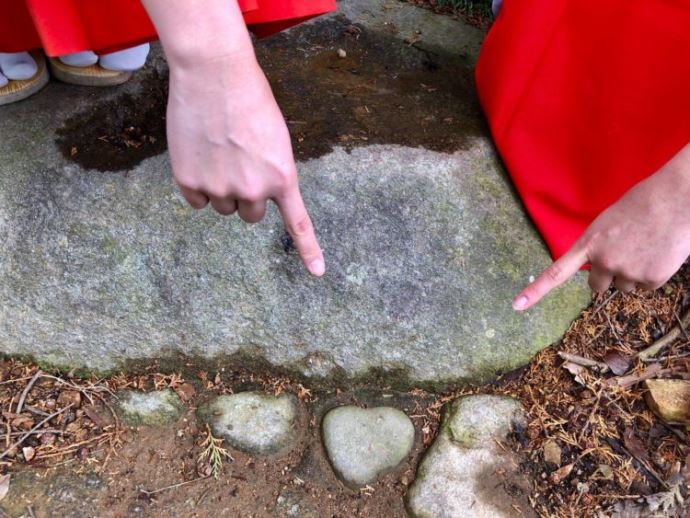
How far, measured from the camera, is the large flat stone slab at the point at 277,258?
5.31 feet

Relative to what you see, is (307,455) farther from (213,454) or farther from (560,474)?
(560,474)

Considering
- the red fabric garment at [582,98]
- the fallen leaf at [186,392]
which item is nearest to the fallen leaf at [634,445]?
the red fabric garment at [582,98]

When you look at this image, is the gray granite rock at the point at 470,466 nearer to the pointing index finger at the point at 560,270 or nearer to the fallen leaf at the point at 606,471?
the fallen leaf at the point at 606,471

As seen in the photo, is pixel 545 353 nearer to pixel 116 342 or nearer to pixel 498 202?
pixel 498 202

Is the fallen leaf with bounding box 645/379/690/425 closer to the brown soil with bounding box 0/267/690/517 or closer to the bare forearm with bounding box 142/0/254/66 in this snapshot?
the brown soil with bounding box 0/267/690/517

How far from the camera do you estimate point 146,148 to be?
69.1 inches

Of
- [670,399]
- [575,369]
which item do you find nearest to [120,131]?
[575,369]

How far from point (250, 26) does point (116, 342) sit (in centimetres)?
91

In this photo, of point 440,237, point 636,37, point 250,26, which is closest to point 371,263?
point 440,237

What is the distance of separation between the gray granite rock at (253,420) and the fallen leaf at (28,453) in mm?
410

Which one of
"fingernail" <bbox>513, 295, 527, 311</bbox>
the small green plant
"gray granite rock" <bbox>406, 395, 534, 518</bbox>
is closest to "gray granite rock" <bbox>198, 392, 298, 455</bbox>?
the small green plant

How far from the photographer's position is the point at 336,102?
1.98 meters

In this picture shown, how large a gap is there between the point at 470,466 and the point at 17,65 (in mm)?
1707

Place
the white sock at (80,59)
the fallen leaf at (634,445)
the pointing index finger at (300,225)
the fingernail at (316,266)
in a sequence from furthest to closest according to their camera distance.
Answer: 1. the white sock at (80,59)
2. the fallen leaf at (634,445)
3. the fingernail at (316,266)
4. the pointing index finger at (300,225)
